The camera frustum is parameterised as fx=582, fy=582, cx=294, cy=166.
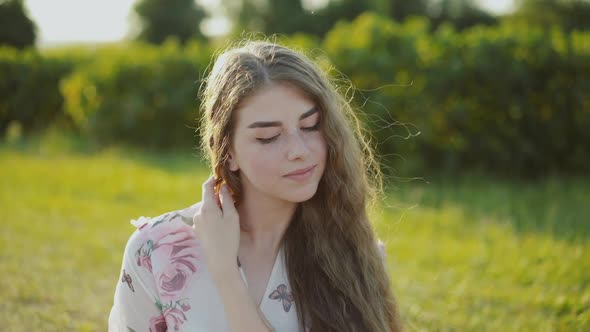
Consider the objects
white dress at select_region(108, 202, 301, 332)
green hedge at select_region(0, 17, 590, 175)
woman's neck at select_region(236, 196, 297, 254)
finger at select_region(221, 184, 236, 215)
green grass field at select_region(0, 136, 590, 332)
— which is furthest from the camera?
green hedge at select_region(0, 17, 590, 175)

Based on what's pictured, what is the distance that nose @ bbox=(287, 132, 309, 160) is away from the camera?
7.86 feet

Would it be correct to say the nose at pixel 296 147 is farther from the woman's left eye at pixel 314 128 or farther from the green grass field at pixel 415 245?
the green grass field at pixel 415 245

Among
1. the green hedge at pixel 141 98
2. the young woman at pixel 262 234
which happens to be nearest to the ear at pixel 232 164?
the young woman at pixel 262 234

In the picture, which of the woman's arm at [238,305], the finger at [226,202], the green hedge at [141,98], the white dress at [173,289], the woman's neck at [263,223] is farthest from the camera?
the green hedge at [141,98]

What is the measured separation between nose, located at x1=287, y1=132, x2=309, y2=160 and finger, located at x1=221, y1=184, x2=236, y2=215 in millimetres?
332

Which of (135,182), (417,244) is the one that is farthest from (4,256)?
(417,244)

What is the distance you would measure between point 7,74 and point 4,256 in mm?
11395

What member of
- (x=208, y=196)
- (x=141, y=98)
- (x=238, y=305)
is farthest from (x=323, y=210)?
(x=141, y=98)

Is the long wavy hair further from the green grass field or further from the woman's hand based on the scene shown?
the green grass field

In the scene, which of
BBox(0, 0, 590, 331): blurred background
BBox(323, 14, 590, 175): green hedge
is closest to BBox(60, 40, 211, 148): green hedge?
BBox(0, 0, 590, 331): blurred background

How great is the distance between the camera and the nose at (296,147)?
94.3 inches

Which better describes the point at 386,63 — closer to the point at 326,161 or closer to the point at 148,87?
the point at 148,87

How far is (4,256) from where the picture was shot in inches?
219

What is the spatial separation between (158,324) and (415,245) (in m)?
4.21
